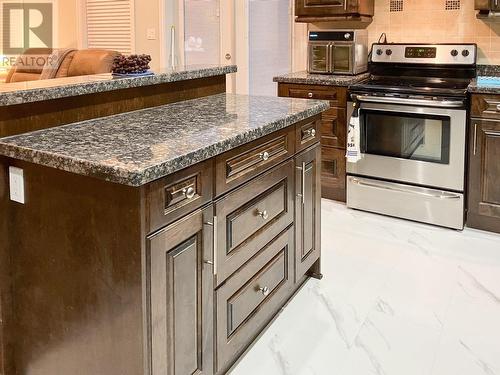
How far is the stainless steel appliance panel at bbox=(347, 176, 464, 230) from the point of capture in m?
3.67

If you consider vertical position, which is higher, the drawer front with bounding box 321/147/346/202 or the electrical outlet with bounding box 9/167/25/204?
the electrical outlet with bounding box 9/167/25/204

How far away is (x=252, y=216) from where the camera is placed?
211 centimetres

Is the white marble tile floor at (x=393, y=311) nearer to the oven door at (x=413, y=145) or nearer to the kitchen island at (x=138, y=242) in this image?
the kitchen island at (x=138, y=242)

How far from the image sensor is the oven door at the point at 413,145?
11.6 ft

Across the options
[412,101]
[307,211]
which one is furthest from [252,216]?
[412,101]

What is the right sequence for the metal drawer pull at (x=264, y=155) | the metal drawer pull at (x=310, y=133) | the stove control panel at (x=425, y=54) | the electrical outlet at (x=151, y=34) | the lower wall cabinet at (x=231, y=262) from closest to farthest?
1. the lower wall cabinet at (x=231, y=262)
2. the metal drawer pull at (x=264, y=155)
3. the metal drawer pull at (x=310, y=133)
4. the stove control panel at (x=425, y=54)
5. the electrical outlet at (x=151, y=34)

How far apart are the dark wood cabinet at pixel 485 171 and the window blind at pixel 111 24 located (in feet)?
13.2

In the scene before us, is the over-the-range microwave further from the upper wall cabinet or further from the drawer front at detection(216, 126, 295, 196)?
the drawer front at detection(216, 126, 295, 196)

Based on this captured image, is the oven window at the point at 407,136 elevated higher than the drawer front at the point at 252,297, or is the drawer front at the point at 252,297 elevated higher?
the oven window at the point at 407,136

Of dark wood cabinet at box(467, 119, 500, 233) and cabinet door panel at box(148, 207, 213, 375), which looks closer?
cabinet door panel at box(148, 207, 213, 375)

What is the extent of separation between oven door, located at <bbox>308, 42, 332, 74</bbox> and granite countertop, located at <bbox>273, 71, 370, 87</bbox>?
0.07m

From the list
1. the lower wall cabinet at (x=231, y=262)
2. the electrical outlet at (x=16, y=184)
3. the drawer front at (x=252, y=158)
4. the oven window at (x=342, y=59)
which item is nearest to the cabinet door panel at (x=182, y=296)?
the lower wall cabinet at (x=231, y=262)

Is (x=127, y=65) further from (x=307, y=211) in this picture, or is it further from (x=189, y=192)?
(x=307, y=211)

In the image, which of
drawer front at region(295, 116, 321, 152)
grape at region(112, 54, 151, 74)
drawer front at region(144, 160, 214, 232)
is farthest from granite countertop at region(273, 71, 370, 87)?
drawer front at region(144, 160, 214, 232)
